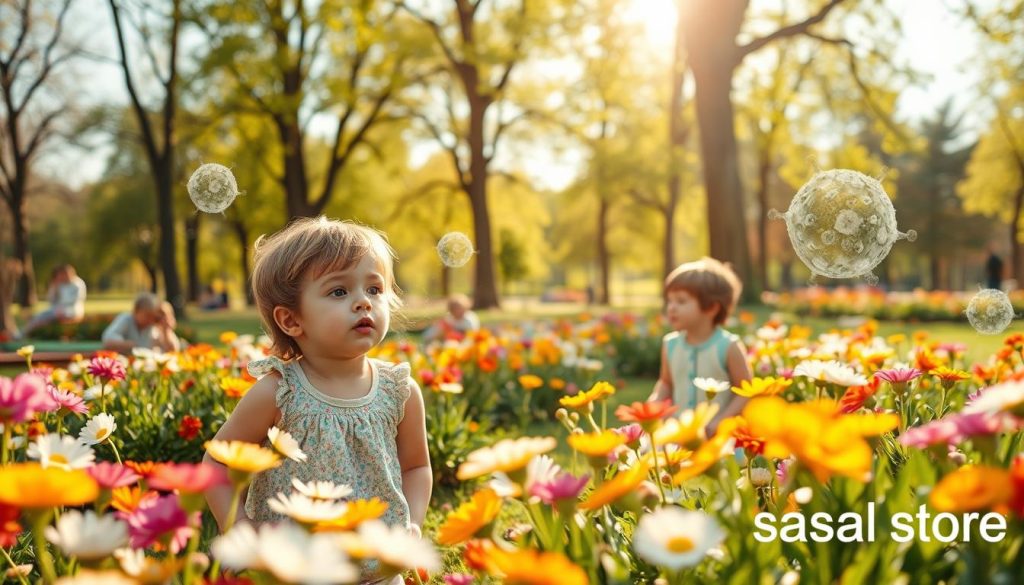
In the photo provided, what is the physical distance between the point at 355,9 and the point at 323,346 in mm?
12943

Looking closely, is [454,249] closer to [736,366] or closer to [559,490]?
[736,366]

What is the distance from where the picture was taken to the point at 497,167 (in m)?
24.7

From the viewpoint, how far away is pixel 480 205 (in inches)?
727

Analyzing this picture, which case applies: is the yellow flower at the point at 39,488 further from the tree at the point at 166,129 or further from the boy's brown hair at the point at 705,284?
the tree at the point at 166,129

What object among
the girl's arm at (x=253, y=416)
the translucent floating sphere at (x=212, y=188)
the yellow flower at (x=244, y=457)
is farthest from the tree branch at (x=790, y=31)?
the yellow flower at (x=244, y=457)

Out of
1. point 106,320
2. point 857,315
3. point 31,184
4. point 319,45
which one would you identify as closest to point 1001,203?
point 857,315

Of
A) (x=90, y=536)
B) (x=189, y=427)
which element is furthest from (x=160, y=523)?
(x=189, y=427)

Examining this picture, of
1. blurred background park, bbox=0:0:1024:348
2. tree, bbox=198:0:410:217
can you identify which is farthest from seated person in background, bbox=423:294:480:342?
tree, bbox=198:0:410:217

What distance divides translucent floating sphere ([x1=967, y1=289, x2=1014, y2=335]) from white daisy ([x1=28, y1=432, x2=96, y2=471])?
3.14 meters

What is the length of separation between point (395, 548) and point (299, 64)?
666 inches

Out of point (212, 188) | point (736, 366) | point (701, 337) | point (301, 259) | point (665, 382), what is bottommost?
point (665, 382)

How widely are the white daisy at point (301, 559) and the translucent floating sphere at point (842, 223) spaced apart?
7.36 feet

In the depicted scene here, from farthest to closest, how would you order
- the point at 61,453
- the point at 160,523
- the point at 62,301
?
the point at 62,301 → the point at 61,453 → the point at 160,523

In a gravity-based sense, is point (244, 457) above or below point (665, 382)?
above
